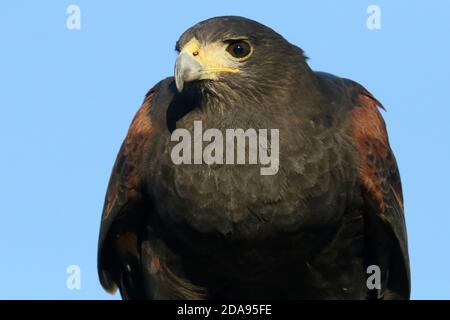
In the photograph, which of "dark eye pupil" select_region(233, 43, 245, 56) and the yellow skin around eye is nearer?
the yellow skin around eye

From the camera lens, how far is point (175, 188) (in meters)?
13.2

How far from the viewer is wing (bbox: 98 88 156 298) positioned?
13.9 metres

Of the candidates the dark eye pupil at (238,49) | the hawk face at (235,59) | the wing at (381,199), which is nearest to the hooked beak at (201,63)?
the hawk face at (235,59)

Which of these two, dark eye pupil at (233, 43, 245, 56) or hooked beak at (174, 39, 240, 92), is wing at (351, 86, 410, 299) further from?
hooked beak at (174, 39, 240, 92)

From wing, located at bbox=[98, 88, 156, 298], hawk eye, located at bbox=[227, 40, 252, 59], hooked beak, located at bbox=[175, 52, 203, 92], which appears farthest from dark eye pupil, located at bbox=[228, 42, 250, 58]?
wing, located at bbox=[98, 88, 156, 298]

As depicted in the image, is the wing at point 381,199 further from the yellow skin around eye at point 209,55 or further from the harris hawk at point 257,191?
the yellow skin around eye at point 209,55

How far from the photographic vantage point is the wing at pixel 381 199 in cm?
1362

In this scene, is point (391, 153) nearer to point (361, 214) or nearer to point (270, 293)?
point (361, 214)

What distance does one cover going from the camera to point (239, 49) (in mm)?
13180

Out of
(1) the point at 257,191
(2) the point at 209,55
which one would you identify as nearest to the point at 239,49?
(2) the point at 209,55

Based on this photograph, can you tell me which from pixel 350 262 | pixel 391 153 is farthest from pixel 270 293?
pixel 391 153

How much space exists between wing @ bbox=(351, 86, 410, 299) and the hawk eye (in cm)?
132
